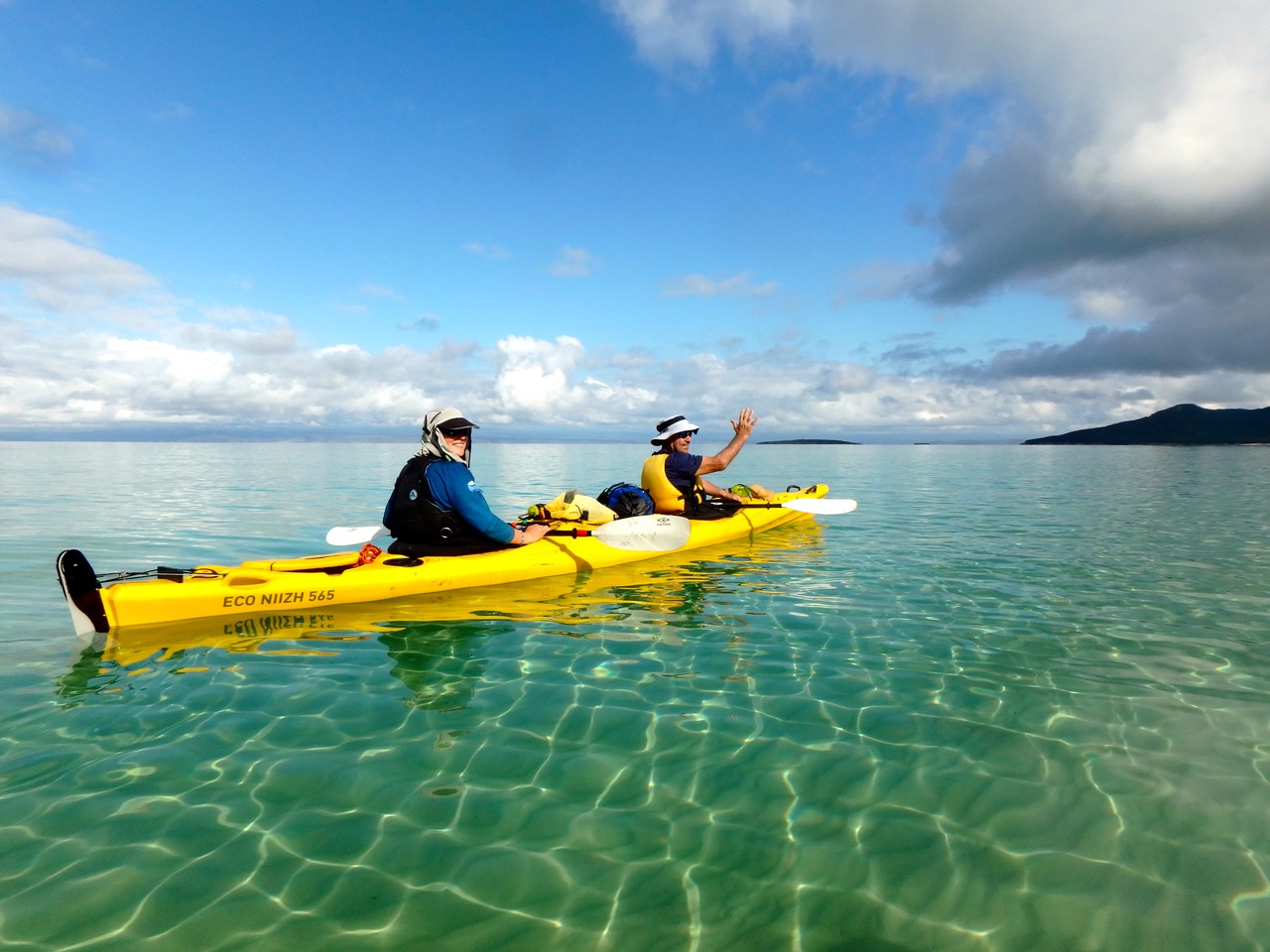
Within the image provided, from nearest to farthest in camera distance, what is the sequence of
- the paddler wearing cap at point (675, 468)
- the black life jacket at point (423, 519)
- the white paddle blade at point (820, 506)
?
1. the black life jacket at point (423, 519)
2. the paddler wearing cap at point (675, 468)
3. the white paddle blade at point (820, 506)

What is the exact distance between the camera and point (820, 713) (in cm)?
530

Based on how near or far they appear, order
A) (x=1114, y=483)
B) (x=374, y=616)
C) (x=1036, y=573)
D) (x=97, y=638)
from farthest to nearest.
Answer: (x=1114, y=483) < (x=1036, y=573) < (x=374, y=616) < (x=97, y=638)

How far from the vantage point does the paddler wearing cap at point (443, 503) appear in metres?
8.65

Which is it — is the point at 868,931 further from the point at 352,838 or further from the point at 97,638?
the point at 97,638

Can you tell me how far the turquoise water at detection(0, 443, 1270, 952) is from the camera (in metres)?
3.17

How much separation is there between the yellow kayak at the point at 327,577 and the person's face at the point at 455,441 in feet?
5.15

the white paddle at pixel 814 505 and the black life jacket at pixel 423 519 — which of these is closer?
the black life jacket at pixel 423 519

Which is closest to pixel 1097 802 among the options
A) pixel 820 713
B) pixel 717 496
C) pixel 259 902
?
pixel 820 713

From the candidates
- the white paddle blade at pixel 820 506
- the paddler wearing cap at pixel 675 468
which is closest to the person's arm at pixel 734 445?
the paddler wearing cap at pixel 675 468

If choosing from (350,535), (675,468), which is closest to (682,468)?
(675,468)

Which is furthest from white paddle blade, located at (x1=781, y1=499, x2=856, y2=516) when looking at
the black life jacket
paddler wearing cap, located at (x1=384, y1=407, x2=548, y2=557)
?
the black life jacket

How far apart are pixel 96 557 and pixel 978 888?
1527cm

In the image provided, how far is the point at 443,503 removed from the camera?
9008mm

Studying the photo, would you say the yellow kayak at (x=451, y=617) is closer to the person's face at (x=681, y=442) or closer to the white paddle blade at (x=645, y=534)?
the white paddle blade at (x=645, y=534)
